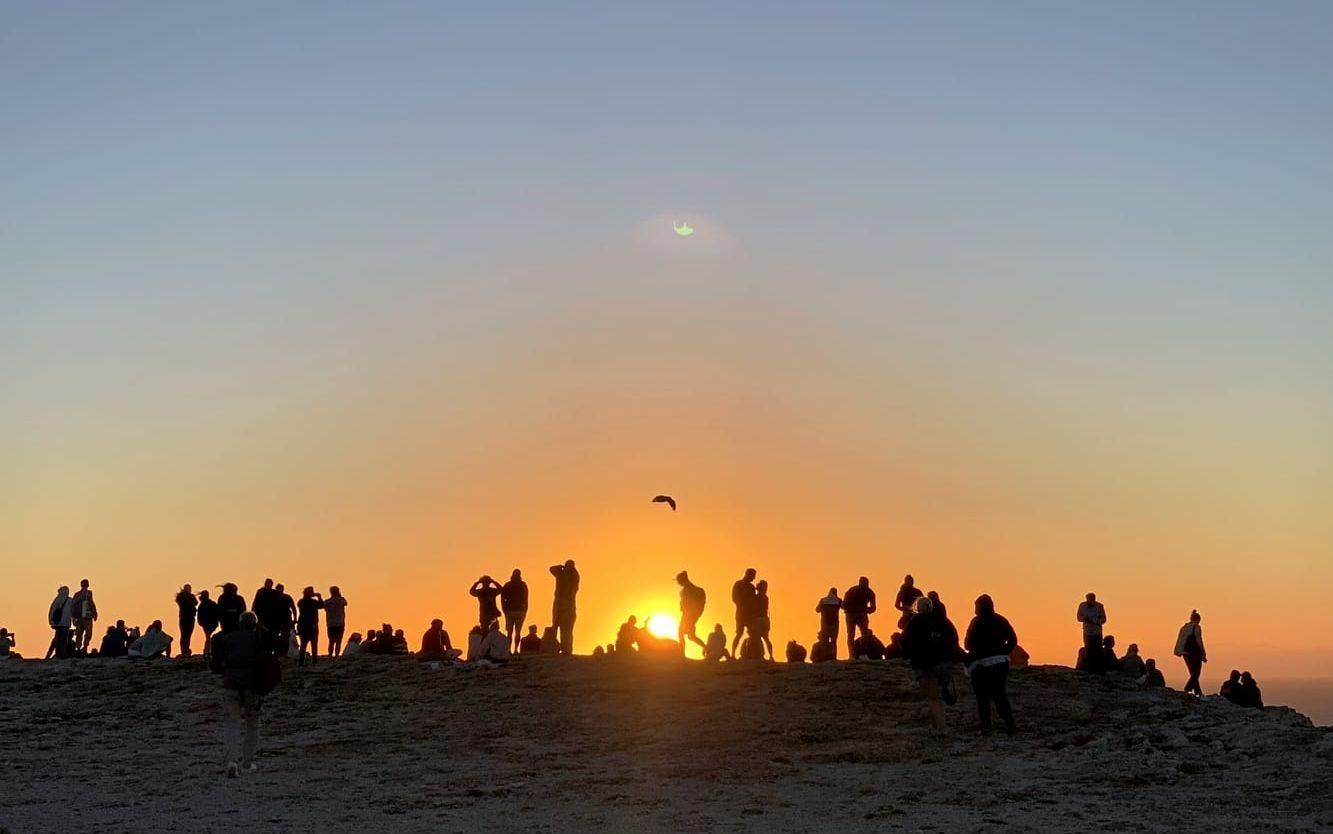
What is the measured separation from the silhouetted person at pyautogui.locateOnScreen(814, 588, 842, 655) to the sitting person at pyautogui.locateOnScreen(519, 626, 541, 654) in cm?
645

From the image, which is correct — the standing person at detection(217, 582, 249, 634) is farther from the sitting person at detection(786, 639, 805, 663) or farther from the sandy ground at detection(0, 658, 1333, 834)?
the sitting person at detection(786, 639, 805, 663)

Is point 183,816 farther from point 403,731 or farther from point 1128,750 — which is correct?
point 1128,750

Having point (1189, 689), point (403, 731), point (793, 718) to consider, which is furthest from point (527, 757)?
point (1189, 689)

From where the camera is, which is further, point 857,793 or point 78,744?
point 78,744

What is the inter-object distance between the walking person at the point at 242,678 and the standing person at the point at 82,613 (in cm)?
1499

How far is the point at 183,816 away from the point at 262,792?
1.72 m

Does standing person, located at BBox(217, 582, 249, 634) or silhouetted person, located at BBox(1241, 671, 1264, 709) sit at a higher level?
standing person, located at BBox(217, 582, 249, 634)

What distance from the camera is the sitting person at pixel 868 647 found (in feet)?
105

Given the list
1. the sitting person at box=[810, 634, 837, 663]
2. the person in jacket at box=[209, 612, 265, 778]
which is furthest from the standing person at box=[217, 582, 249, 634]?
the sitting person at box=[810, 634, 837, 663]

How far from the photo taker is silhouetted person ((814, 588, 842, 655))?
3238cm

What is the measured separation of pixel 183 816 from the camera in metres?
18.8

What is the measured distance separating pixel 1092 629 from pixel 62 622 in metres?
23.8

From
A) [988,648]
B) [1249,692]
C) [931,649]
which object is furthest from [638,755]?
[1249,692]

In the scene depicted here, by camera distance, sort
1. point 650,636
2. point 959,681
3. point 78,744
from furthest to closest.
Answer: point 650,636, point 959,681, point 78,744
